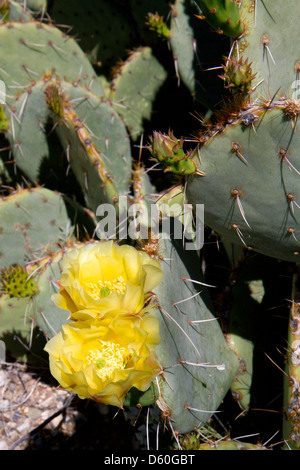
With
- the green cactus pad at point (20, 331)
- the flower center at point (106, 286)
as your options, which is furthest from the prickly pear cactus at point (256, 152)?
the green cactus pad at point (20, 331)

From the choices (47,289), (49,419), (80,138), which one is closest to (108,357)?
(47,289)

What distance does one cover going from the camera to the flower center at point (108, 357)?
3.26 feet

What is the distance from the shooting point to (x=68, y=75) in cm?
195

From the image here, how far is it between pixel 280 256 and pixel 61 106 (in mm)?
810

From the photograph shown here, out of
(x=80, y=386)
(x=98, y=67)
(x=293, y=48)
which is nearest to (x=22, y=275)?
(x=80, y=386)

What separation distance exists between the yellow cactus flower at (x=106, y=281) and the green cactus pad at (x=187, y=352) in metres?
0.09

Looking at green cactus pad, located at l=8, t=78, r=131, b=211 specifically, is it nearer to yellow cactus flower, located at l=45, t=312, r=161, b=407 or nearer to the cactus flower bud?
the cactus flower bud

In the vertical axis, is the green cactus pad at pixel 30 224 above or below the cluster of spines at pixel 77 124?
below

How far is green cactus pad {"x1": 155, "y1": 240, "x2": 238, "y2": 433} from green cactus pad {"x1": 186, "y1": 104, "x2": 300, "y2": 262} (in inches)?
6.2

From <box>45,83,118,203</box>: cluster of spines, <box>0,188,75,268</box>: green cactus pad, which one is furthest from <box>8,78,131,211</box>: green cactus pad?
<box>0,188,75,268</box>: green cactus pad

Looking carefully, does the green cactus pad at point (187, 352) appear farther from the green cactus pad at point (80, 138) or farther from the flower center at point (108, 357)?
the green cactus pad at point (80, 138)

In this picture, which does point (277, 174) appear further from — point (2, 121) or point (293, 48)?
point (2, 121)

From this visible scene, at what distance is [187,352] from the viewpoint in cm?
124

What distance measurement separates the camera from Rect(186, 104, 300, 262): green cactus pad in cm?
107
